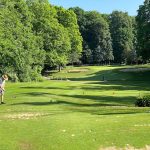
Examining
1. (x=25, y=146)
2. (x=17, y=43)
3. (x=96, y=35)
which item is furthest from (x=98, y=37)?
(x=25, y=146)

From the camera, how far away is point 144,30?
3322 inches

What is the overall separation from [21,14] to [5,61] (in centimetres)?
1237

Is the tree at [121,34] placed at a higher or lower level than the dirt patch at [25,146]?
higher

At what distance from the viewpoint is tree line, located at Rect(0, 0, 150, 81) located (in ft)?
204

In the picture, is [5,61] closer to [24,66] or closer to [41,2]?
[24,66]

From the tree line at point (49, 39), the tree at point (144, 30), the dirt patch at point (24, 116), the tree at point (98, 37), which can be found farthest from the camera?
the tree at point (98, 37)

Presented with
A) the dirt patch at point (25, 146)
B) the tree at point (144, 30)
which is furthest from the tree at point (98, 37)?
the dirt patch at point (25, 146)

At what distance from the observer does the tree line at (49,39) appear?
62125 millimetres

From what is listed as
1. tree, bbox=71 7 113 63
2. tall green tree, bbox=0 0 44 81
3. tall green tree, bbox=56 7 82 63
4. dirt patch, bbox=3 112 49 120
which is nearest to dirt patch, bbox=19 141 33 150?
dirt patch, bbox=3 112 49 120

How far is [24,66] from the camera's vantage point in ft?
217

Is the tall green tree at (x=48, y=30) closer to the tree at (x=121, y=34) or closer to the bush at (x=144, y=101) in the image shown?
the bush at (x=144, y=101)

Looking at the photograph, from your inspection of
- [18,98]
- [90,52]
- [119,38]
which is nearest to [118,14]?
[119,38]

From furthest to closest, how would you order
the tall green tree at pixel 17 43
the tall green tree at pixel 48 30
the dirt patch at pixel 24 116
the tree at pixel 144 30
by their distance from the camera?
1. the tall green tree at pixel 48 30
2. the tree at pixel 144 30
3. the tall green tree at pixel 17 43
4. the dirt patch at pixel 24 116

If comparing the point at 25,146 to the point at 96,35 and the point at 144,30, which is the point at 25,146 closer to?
the point at 144,30
